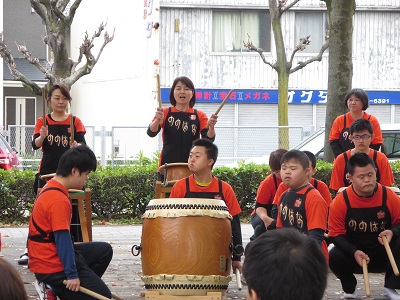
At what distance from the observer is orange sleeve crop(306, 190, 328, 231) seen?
6.54 meters

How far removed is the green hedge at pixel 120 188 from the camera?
1283cm

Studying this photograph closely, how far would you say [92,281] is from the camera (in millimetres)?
5973

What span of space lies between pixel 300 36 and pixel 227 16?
8.32 feet

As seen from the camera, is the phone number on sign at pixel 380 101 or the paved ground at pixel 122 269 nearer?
the paved ground at pixel 122 269

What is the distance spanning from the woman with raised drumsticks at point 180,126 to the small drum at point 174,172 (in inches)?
14.8

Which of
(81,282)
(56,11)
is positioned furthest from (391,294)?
(56,11)

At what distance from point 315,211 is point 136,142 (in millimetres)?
12499

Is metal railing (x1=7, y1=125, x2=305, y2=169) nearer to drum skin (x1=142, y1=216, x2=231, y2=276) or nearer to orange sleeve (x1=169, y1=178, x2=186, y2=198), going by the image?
orange sleeve (x1=169, y1=178, x2=186, y2=198)

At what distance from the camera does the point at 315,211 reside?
259 inches

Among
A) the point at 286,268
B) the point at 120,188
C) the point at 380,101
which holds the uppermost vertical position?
the point at 380,101

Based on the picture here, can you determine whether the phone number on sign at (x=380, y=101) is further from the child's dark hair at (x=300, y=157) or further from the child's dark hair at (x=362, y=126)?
the child's dark hair at (x=300, y=157)

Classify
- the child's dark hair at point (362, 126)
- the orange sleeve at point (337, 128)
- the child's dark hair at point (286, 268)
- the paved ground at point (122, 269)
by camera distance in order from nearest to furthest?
the child's dark hair at point (286, 268) → the paved ground at point (122, 269) → the child's dark hair at point (362, 126) → the orange sleeve at point (337, 128)

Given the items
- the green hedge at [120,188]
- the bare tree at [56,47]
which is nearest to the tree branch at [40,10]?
the bare tree at [56,47]

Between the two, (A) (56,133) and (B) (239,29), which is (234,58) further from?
(A) (56,133)
